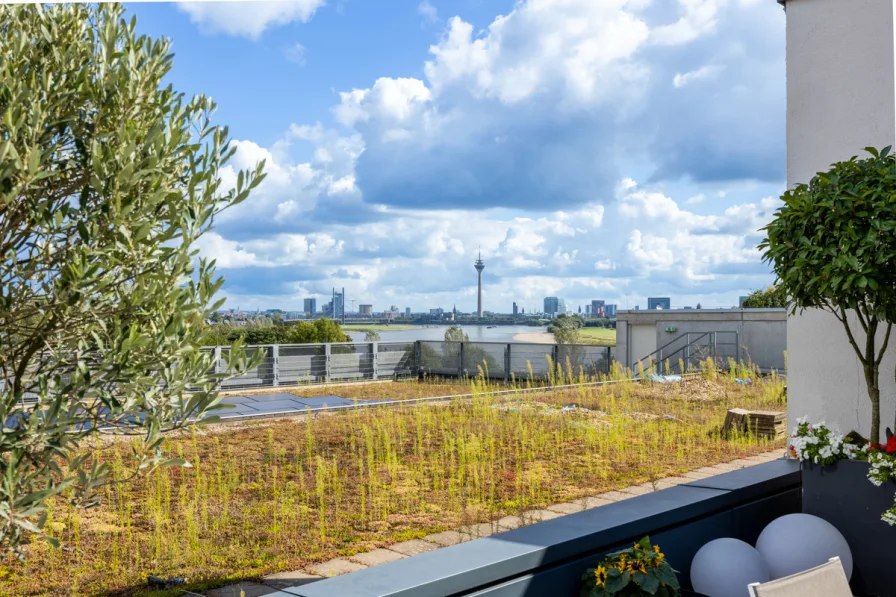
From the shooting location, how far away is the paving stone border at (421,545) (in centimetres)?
381

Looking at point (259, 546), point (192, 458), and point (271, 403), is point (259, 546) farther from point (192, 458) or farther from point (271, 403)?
point (271, 403)

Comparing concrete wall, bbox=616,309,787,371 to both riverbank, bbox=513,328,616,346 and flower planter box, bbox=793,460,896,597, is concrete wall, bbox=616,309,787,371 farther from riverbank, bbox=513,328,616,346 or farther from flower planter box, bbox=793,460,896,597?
flower planter box, bbox=793,460,896,597

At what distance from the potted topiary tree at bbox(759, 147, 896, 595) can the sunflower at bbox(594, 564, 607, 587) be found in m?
1.63

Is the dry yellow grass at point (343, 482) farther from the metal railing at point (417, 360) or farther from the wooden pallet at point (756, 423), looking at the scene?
the metal railing at point (417, 360)

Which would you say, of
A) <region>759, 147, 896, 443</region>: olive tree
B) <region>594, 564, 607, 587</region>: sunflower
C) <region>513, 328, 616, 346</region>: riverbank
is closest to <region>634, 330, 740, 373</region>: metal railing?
<region>513, 328, 616, 346</region>: riverbank

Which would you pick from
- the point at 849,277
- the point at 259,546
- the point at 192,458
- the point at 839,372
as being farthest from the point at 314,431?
the point at 849,277

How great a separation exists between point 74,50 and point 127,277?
0.73m

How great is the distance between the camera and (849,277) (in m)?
3.45

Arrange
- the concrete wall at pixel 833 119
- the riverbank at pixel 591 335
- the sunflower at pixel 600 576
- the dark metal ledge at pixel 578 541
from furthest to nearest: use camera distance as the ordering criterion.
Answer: the riverbank at pixel 591 335 < the concrete wall at pixel 833 119 < the sunflower at pixel 600 576 < the dark metal ledge at pixel 578 541

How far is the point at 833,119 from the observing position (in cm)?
438

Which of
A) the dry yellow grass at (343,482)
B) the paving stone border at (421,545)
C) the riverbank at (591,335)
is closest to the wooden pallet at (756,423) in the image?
the dry yellow grass at (343,482)

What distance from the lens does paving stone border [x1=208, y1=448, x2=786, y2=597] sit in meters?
3.81

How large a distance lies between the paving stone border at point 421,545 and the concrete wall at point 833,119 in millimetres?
1592

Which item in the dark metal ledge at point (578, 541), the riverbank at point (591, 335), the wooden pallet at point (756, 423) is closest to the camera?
the dark metal ledge at point (578, 541)
